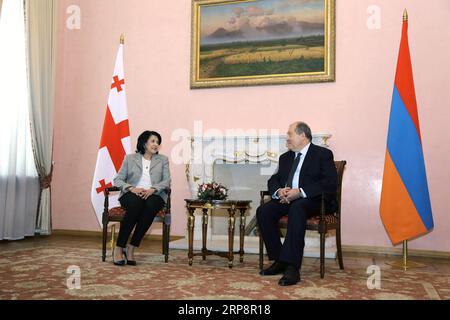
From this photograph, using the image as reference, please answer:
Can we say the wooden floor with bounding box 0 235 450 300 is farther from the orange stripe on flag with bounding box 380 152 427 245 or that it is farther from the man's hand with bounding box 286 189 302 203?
the man's hand with bounding box 286 189 302 203

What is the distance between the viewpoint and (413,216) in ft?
13.2

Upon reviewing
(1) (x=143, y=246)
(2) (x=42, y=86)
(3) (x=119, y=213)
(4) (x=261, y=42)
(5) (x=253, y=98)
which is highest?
(4) (x=261, y=42)

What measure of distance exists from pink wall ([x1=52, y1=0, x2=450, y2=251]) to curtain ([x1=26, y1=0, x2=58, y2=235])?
0.44 metres

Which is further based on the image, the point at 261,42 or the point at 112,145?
the point at 261,42

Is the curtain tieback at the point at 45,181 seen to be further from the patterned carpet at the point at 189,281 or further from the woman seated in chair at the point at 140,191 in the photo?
the woman seated in chair at the point at 140,191

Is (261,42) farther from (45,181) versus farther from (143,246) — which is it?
(45,181)

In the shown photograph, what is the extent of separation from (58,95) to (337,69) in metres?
3.84

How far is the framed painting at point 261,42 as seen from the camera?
198 inches

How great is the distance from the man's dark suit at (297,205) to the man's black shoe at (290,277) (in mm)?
42

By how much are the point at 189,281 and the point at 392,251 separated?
8.50 feet

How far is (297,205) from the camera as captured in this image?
3.34m

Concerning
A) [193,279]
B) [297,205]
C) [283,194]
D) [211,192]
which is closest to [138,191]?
[211,192]

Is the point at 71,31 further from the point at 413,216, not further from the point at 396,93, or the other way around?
the point at 413,216

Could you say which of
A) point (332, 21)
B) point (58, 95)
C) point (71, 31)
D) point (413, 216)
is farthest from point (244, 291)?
point (71, 31)
